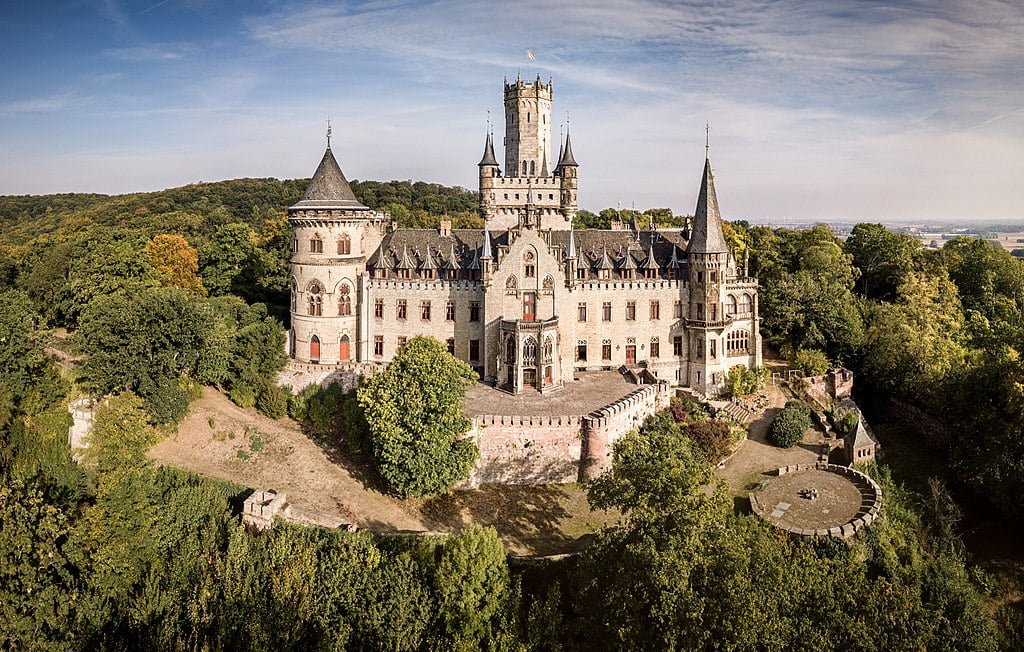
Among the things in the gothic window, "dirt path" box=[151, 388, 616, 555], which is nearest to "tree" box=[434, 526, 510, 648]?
"dirt path" box=[151, 388, 616, 555]

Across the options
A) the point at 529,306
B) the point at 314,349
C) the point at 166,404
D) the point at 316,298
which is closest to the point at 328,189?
the point at 316,298

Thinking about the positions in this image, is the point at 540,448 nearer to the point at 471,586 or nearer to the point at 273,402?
the point at 471,586

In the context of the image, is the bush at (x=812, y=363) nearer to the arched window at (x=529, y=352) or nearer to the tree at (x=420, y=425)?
the arched window at (x=529, y=352)

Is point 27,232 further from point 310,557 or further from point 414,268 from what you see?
point 310,557

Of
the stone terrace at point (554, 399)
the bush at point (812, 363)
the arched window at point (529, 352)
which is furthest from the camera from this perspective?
the bush at point (812, 363)

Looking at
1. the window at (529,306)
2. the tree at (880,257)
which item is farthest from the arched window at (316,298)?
the tree at (880,257)

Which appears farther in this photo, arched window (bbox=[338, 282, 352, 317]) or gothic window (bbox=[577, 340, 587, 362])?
gothic window (bbox=[577, 340, 587, 362])

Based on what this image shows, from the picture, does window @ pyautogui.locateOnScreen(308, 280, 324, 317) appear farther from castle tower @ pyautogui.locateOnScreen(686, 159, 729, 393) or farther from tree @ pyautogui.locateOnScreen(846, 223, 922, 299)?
tree @ pyautogui.locateOnScreen(846, 223, 922, 299)
